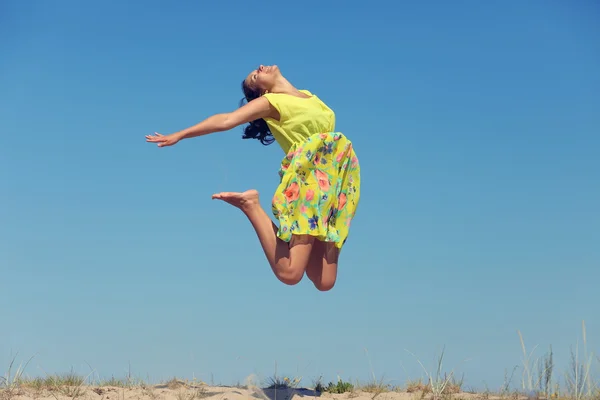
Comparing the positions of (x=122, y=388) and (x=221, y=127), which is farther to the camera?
(x=122, y=388)

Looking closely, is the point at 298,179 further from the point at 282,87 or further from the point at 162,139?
the point at 162,139

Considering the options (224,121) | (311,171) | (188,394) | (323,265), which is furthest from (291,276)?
Result: (224,121)

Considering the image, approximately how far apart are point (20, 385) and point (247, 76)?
3.76 m

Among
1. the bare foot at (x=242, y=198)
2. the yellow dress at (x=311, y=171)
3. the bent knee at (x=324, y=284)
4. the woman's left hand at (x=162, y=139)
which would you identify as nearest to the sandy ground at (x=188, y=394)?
the bent knee at (x=324, y=284)

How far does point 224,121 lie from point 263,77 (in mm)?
826

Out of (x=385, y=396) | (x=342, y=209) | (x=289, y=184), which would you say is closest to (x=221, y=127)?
(x=289, y=184)

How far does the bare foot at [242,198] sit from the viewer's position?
238 inches

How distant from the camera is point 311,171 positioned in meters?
6.32

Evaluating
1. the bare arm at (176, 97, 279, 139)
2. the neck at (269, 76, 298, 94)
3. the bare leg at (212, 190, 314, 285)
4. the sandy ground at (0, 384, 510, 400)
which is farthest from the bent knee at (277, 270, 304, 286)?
the neck at (269, 76, 298, 94)

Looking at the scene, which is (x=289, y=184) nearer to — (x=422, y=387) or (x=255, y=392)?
(x=255, y=392)

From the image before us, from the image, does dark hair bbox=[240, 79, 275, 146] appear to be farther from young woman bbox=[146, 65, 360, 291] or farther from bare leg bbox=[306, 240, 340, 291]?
bare leg bbox=[306, 240, 340, 291]

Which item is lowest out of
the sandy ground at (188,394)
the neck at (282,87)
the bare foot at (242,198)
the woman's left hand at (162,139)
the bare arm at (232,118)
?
the sandy ground at (188,394)

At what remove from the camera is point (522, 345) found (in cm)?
566

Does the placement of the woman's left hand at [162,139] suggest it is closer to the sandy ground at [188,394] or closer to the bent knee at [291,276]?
the bent knee at [291,276]
